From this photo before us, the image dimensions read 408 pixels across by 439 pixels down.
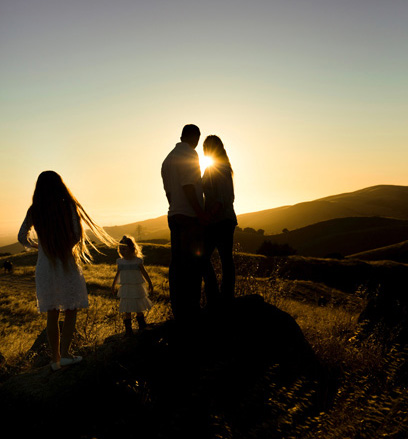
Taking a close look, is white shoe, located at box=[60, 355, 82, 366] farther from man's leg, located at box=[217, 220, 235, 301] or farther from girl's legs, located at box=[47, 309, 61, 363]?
man's leg, located at box=[217, 220, 235, 301]

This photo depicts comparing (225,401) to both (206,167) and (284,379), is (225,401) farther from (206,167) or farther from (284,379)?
(206,167)

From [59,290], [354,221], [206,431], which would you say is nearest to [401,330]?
[206,431]

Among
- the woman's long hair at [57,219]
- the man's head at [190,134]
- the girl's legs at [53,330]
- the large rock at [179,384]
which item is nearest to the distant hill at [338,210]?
the man's head at [190,134]

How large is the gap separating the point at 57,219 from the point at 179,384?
2.02 metres

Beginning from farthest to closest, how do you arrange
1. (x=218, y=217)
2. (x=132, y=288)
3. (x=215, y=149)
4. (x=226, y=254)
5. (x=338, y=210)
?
(x=338, y=210) < (x=132, y=288) < (x=215, y=149) < (x=226, y=254) < (x=218, y=217)

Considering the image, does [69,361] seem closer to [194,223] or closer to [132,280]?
[194,223]

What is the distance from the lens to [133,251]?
6.18 m

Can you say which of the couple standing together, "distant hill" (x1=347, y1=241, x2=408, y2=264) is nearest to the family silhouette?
the couple standing together

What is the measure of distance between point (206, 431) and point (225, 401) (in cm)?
35

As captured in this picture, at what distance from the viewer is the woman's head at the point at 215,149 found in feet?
16.3

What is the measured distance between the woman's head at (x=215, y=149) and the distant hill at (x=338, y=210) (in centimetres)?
11162

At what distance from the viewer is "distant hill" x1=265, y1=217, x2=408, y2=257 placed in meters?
58.7

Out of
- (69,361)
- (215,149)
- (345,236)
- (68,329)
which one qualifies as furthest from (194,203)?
(345,236)

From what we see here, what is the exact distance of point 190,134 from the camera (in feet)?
15.2
